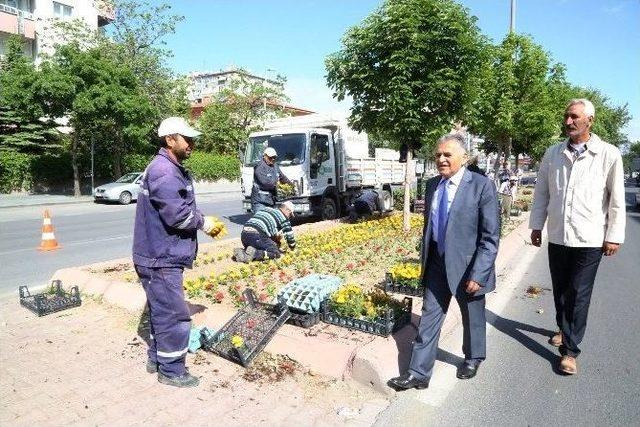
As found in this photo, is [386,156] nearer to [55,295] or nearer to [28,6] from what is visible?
[55,295]

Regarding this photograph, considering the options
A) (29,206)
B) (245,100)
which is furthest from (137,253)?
(245,100)

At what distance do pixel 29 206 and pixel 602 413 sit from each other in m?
23.7

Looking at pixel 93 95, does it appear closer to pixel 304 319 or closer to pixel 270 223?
pixel 270 223

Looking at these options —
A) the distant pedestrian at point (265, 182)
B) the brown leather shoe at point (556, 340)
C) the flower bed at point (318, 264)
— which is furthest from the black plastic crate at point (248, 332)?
the distant pedestrian at point (265, 182)

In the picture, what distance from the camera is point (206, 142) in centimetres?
3931

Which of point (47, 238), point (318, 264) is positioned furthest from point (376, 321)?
point (47, 238)

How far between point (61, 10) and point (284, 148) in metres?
32.5

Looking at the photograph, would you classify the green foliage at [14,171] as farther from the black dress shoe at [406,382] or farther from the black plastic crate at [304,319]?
the black dress shoe at [406,382]

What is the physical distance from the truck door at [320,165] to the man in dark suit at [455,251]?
29.3 ft

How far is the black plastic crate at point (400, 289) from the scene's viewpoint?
5.52m

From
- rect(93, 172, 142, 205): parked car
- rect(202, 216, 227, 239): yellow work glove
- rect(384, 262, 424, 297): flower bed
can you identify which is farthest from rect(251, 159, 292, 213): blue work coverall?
rect(93, 172, 142, 205): parked car

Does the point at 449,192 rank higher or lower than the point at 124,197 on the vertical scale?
higher

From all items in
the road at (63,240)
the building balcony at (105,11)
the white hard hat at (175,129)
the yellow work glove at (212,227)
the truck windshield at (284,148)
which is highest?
the building balcony at (105,11)

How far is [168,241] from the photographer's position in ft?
11.6
